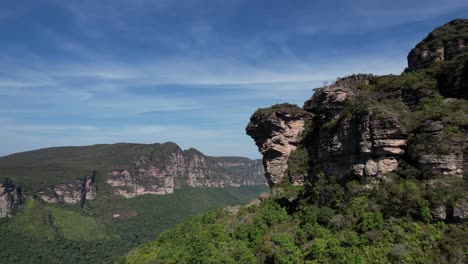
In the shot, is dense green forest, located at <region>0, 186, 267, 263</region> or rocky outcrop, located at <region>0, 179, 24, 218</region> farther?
rocky outcrop, located at <region>0, 179, 24, 218</region>

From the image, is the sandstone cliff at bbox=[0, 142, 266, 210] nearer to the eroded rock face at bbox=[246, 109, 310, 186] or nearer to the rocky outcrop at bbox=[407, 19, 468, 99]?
the eroded rock face at bbox=[246, 109, 310, 186]

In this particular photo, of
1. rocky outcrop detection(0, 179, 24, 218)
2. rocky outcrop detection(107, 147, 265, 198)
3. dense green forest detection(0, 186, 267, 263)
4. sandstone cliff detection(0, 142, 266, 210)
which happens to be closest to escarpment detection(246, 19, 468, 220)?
dense green forest detection(0, 186, 267, 263)

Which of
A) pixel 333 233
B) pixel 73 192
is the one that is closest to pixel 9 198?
pixel 73 192

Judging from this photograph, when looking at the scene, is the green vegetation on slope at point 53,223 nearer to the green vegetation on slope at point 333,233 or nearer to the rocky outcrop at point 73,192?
the rocky outcrop at point 73,192

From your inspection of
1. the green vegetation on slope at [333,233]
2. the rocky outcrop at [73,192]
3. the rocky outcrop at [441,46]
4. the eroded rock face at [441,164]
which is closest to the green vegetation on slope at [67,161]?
the rocky outcrop at [73,192]

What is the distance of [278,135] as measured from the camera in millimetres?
35844

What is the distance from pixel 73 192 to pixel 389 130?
450 ft

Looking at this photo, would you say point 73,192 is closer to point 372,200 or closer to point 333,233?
point 333,233

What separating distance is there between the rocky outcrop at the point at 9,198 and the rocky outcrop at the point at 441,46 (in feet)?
406

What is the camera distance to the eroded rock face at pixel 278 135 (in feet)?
117

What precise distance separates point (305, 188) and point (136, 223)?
11235 centimetres

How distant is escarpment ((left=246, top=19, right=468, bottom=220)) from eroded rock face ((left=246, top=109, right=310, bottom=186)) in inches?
4.4

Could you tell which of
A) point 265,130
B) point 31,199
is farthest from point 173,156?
point 265,130

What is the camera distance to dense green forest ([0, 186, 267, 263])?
3492 inches
